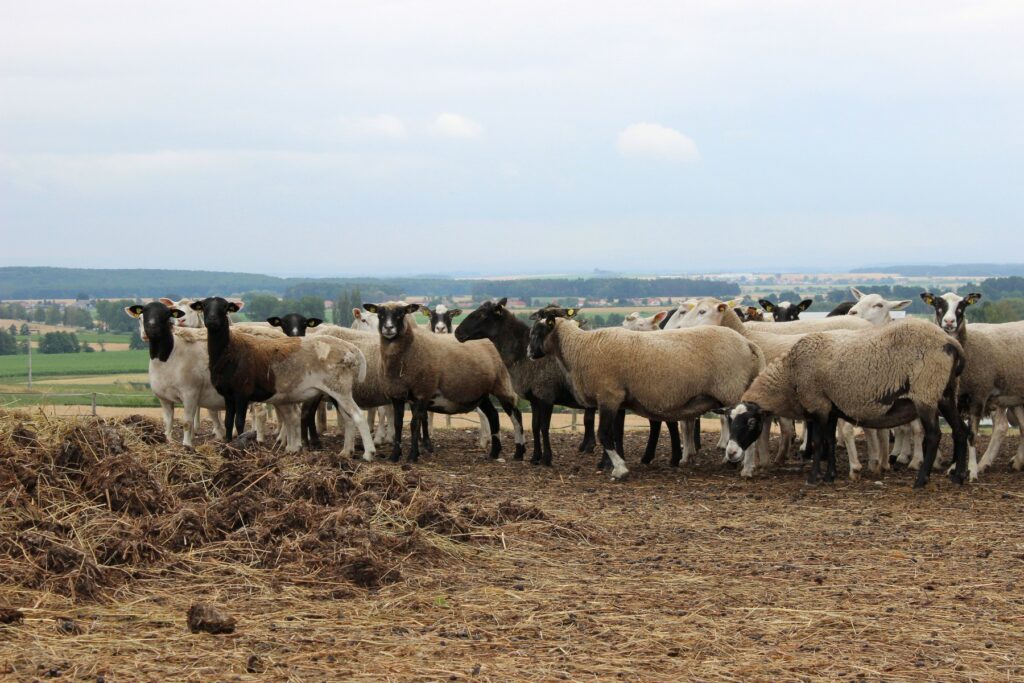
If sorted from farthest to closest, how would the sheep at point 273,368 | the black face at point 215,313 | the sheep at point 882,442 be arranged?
the sheep at point 273,368
the black face at point 215,313
the sheep at point 882,442

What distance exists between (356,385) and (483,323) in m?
2.38

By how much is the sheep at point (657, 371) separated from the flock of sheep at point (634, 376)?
2 cm

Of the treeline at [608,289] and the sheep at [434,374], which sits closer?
the sheep at [434,374]

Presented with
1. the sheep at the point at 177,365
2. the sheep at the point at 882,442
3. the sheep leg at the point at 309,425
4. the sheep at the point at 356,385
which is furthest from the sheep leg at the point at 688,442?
the sheep at the point at 177,365

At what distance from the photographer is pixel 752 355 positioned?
1669 cm

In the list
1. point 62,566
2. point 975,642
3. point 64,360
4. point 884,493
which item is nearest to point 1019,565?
point 975,642

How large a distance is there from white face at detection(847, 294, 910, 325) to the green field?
35.6 m

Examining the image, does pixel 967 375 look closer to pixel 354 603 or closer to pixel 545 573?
pixel 545 573

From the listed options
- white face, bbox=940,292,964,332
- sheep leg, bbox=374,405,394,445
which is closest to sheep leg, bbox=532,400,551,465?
sheep leg, bbox=374,405,394,445

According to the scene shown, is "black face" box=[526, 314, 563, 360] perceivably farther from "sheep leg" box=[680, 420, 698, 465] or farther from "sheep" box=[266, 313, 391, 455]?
"sheep" box=[266, 313, 391, 455]

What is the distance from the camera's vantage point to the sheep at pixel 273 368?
56.3ft

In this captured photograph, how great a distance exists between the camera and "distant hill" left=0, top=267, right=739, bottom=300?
340ft

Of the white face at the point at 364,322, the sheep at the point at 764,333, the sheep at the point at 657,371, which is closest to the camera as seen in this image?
the sheep at the point at 657,371

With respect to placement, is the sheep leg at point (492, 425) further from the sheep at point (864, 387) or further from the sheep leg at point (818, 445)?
the sheep leg at point (818, 445)
